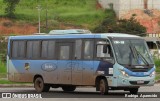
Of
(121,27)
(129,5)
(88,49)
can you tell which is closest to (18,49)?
(88,49)

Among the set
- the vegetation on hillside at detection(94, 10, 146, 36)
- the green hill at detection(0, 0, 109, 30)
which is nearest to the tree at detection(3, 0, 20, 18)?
the green hill at detection(0, 0, 109, 30)

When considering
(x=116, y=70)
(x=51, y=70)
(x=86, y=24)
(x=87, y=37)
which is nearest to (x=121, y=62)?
(x=116, y=70)

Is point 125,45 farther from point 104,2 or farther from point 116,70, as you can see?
point 104,2

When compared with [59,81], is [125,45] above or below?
above

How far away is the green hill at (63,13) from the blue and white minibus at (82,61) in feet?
235

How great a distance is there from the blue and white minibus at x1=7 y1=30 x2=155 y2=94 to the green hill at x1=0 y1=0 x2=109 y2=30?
235 ft

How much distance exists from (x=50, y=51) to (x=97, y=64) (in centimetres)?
331

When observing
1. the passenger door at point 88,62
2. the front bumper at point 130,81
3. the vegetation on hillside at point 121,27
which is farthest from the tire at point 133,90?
the vegetation on hillside at point 121,27

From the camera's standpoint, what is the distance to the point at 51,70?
91.4ft

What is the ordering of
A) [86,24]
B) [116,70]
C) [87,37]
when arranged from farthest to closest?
[86,24], [87,37], [116,70]

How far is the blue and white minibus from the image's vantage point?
24656 millimetres

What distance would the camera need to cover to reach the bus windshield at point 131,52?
24734mm

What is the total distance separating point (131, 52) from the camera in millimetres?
24891

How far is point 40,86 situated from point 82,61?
3.02 metres
